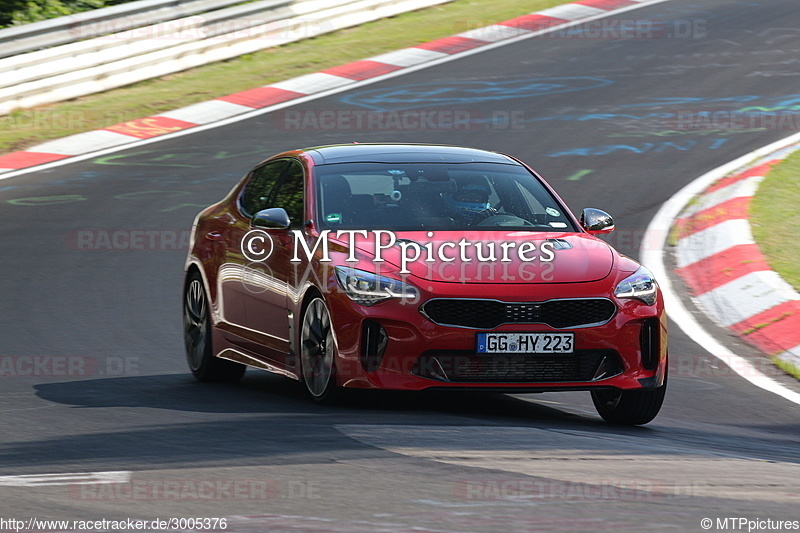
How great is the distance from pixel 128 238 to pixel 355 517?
8283 mm

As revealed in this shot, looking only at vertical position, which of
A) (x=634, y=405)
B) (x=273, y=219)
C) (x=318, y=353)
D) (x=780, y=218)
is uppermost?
(x=273, y=219)

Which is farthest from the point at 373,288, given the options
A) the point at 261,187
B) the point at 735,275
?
the point at 735,275

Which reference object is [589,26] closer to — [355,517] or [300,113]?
[300,113]

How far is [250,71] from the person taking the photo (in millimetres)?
20891

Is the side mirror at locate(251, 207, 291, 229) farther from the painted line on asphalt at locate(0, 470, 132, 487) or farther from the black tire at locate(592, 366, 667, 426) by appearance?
the painted line on asphalt at locate(0, 470, 132, 487)

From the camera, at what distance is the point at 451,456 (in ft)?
20.5

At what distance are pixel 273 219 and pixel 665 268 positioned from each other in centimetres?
471

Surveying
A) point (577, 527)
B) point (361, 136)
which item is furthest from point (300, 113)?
point (577, 527)

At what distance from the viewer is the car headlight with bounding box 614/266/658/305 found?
25.1 feet

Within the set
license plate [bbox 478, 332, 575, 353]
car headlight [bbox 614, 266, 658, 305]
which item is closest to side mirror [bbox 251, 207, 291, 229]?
license plate [bbox 478, 332, 575, 353]

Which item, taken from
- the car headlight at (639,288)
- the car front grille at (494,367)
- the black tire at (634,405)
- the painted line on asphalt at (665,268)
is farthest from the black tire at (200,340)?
the painted line on asphalt at (665,268)

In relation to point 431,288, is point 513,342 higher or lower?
lower

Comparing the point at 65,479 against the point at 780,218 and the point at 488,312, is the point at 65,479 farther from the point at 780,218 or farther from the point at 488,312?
the point at 780,218

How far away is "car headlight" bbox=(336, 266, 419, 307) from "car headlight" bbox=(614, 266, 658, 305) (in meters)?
1.09
